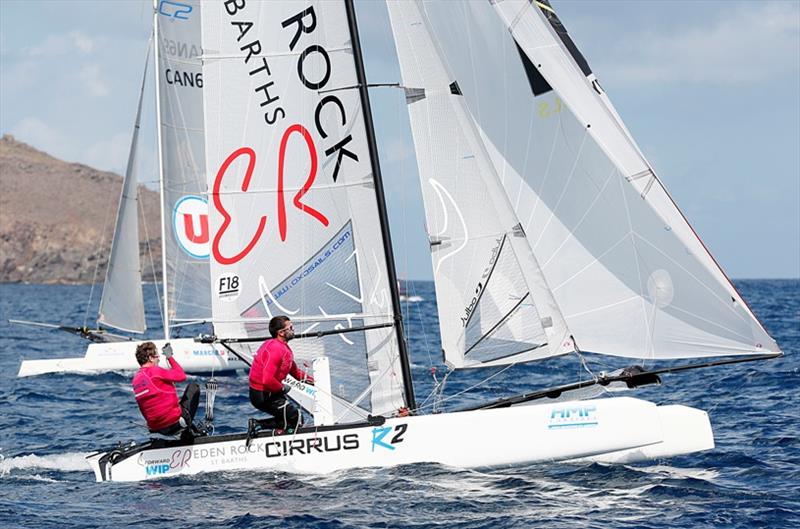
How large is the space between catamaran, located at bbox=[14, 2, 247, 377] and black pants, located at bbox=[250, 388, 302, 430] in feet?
34.5

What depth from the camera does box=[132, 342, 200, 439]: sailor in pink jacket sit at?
9758mm

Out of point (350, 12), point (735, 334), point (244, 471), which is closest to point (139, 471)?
point (244, 471)

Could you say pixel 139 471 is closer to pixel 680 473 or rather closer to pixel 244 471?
pixel 244 471

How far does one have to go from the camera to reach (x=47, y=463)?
10.8m

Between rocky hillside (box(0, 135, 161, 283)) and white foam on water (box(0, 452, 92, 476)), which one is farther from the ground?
rocky hillside (box(0, 135, 161, 283))

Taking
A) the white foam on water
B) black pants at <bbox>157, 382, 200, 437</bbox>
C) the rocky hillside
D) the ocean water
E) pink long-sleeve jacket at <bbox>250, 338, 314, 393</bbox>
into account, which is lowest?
the ocean water

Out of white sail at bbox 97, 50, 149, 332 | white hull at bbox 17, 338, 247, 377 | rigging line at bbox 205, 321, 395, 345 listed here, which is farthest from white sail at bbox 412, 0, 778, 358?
white sail at bbox 97, 50, 149, 332

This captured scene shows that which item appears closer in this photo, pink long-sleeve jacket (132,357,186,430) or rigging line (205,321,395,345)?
pink long-sleeve jacket (132,357,186,430)

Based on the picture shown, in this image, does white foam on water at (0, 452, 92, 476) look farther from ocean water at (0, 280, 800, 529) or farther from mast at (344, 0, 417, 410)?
mast at (344, 0, 417, 410)

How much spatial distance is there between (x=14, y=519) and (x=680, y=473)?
5499 mm

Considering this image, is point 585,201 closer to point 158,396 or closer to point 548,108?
point 548,108

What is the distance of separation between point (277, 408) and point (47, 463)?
2.62m

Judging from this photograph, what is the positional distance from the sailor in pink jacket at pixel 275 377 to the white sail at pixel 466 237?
4.71 ft

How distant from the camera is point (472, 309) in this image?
1006cm
